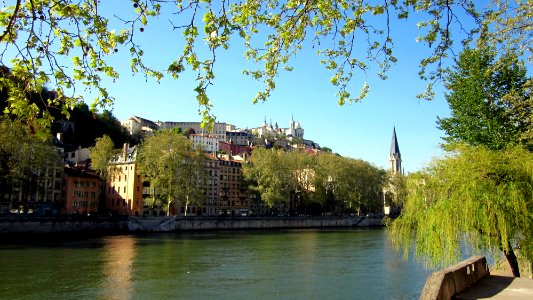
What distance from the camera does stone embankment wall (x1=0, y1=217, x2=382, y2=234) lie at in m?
52.6

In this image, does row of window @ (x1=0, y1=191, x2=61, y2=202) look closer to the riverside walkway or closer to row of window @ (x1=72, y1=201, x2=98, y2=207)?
row of window @ (x1=72, y1=201, x2=98, y2=207)

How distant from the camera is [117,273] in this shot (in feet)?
86.7

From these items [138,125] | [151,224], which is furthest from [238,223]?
[138,125]

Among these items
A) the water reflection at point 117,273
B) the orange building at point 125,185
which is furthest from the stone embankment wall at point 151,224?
the water reflection at point 117,273

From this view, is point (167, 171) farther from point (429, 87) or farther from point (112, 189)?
point (429, 87)

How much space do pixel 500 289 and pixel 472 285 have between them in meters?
0.67

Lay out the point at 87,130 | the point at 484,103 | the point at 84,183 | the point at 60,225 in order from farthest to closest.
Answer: the point at 87,130 → the point at 84,183 → the point at 60,225 → the point at 484,103

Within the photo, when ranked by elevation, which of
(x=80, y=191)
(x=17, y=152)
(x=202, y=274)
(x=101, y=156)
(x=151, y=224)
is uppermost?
(x=101, y=156)

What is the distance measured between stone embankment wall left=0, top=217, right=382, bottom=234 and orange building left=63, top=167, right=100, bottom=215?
12912mm

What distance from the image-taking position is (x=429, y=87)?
7.77 m

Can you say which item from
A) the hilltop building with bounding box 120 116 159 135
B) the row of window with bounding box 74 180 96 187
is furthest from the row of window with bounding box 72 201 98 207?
the hilltop building with bounding box 120 116 159 135

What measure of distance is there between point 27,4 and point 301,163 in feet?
286

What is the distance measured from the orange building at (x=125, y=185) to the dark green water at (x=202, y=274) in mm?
38560

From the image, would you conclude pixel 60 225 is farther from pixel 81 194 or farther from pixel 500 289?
pixel 500 289
